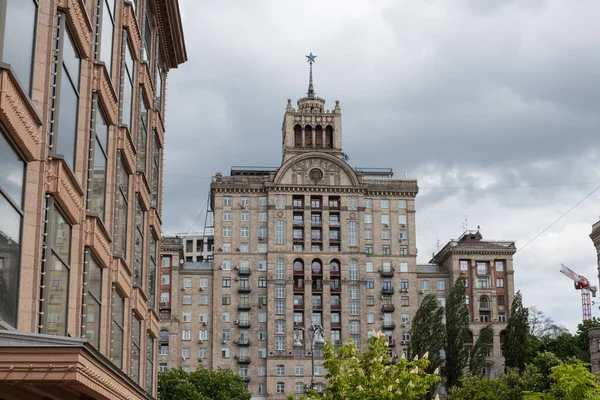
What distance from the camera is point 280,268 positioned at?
4633 inches

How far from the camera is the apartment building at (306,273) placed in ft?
375

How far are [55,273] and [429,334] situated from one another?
8736 cm

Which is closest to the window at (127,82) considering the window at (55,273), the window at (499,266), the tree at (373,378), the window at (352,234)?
the window at (55,273)

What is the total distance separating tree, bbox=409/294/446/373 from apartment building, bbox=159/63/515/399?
9919 millimetres

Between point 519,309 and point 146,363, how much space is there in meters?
75.0

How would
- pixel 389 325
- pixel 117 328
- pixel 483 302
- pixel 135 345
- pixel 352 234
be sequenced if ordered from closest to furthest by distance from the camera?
pixel 117 328
pixel 135 345
pixel 389 325
pixel 352 234
pixel 483 302

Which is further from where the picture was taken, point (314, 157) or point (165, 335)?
point (314, 157)

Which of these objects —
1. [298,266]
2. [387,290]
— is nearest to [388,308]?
[387,290]

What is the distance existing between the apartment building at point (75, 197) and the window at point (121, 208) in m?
0.05

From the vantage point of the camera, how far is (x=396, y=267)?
120 metres

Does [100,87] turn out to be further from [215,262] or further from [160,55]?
[215,262]

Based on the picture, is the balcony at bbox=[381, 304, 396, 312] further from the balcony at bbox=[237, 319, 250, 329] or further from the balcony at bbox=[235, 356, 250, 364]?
the balcony at bbox=[235, 356, 250, 364]

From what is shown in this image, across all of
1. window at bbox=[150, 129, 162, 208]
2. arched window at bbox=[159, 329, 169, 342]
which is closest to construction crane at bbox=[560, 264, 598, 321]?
arched window at bbox=[159, 329, 169, 342]

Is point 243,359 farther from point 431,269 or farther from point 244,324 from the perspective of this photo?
point 431,269
